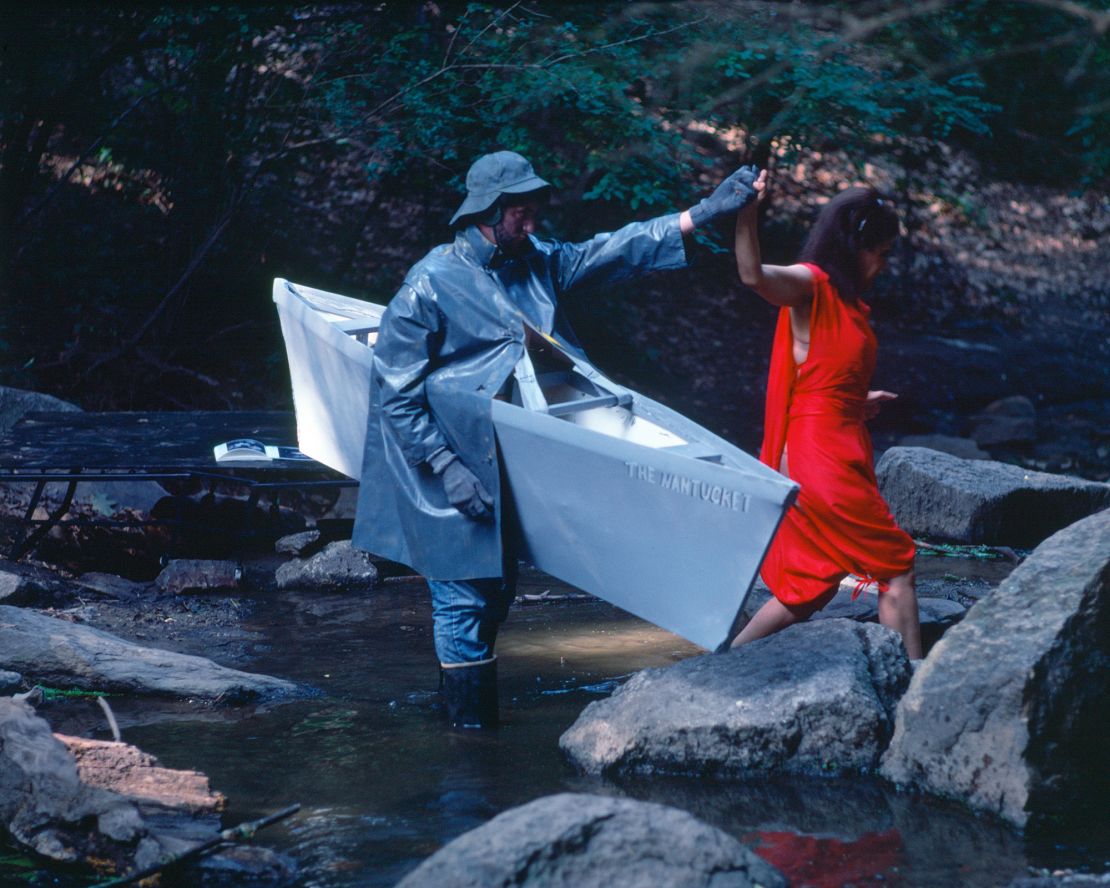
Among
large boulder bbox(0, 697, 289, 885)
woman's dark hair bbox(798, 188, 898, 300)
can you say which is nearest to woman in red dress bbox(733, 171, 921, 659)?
woman's dark hair bbox(798, 188, 898, 300)

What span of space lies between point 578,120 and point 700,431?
18.2 feet

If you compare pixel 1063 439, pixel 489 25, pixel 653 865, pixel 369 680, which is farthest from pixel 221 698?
pixel 1063 439

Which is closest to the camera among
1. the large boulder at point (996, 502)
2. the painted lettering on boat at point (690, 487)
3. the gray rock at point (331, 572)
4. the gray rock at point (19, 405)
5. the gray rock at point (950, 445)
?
the painted lettering on boat at point (690, 487)

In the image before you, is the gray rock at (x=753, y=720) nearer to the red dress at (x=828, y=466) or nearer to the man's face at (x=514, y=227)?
the red dress at (x=828, y=466)

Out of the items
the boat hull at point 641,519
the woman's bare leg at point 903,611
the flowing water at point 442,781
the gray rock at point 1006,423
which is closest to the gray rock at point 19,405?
the flowing water at point 442,781

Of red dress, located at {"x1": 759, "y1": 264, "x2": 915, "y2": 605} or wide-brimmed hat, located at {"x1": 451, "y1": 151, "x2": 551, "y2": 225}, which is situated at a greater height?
wide-brimmed hat, located at {"x1": 451, "y1": 151, "x2": 551, "y2": 225}

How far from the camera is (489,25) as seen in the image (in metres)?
9.13

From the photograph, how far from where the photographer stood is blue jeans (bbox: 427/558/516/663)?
4.59 m

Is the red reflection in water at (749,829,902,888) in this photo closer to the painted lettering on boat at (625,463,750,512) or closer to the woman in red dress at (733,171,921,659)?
the painted lettering on boat at (625,463,750,512)

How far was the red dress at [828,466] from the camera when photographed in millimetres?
4605

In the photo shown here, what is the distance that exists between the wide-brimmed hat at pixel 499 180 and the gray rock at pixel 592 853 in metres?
2.17

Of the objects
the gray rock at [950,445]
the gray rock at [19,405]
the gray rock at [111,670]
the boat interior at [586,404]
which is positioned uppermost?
the boat interior at [586,404]

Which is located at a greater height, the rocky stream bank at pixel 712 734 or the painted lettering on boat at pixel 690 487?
the painted lettering on boat at pixel 690 487

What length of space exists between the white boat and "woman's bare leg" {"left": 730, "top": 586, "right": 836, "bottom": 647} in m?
0.57
